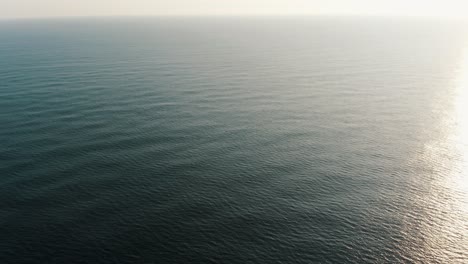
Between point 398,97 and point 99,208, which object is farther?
point 398,97

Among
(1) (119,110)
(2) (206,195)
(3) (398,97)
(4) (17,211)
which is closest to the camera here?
(4) (17,211)

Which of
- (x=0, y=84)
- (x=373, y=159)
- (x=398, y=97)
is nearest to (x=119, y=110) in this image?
(x=0, y=84)

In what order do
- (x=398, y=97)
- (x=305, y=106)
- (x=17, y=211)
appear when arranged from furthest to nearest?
(x=398, y=97)
(x=305, y=106)
(x=17, y=211)

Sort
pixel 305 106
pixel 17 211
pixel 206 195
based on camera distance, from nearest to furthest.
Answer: pixel 17 211 → pixel 206 195 → pixel 305 106

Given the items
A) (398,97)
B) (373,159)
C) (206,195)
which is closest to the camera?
(206,195)

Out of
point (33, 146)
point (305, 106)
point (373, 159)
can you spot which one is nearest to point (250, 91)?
point (305, 106)

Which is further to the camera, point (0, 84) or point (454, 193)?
point (0, 84)

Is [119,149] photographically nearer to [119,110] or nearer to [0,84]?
[119,110]

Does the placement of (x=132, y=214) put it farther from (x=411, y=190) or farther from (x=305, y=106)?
(x=305, y=106)
